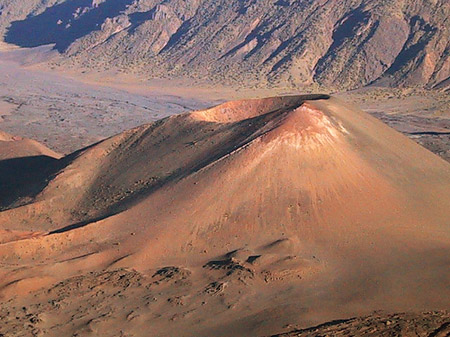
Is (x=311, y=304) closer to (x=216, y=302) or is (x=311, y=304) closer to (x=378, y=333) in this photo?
(x=216, y=302)

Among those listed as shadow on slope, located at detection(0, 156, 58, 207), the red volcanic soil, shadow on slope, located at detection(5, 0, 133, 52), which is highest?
shadow on slope, located at detection(5, 0, 133, 52)

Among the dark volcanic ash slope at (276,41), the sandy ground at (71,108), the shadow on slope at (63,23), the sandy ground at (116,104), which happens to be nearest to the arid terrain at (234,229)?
the sandy ground at (116,104)

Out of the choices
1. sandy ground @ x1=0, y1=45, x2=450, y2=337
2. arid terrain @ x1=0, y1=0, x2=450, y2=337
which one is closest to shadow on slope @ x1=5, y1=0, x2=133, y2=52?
arid terrain @ x1=0, y1=0, x2=450, y2=337

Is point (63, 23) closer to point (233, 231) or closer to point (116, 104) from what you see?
point (116, 104)

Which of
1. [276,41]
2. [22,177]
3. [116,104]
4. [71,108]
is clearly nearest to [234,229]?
[22,177]

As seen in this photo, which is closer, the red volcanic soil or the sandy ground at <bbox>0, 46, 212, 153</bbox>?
the red volcanic soil

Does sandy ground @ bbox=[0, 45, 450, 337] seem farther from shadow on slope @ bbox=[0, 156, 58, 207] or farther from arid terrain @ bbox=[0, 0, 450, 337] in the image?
shadow on slope @ bbox=[0, 156, 58, 207]

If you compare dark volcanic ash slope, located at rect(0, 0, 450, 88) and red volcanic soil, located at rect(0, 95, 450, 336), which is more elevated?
dark volcanic ash slope, located at rect(0, 0, 450, 88)
